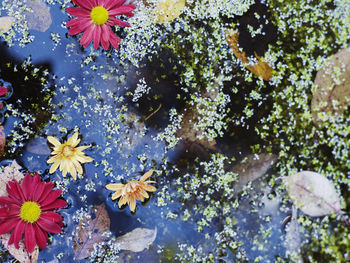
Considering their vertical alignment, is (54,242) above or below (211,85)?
below

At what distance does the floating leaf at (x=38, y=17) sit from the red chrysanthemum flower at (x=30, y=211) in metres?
0.47

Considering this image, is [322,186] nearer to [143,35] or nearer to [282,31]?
[282,31]

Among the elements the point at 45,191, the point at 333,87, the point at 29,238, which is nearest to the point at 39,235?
the point at 29,238

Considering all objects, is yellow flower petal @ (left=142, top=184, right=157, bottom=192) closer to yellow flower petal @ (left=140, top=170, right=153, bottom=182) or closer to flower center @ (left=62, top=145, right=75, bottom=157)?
yellow flower petal @ (left=140, top=170, right=153, bottom=182)

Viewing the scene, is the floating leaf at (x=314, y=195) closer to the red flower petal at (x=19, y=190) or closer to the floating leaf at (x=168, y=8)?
the floating leaf at (x=168, y=8)

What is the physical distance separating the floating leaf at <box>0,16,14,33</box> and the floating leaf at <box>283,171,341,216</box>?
3.37ft

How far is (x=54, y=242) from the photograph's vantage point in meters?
1.08

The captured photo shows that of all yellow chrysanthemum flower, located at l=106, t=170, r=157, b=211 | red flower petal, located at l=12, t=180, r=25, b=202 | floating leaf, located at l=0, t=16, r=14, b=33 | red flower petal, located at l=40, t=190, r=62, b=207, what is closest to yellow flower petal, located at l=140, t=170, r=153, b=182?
yellow chrysanthemum flower, located at l=106, t=170, r=157, b=211

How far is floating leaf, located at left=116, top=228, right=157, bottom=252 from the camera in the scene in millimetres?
1090

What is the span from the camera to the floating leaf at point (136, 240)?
3.58 feet

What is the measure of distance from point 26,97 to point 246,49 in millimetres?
720

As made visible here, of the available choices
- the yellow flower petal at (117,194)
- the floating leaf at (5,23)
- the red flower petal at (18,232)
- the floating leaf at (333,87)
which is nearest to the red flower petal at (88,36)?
the floating leaf at (5,23)

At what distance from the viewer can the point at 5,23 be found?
1.11 meters

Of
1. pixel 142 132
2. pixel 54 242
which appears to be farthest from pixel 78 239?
pixel 142 132
